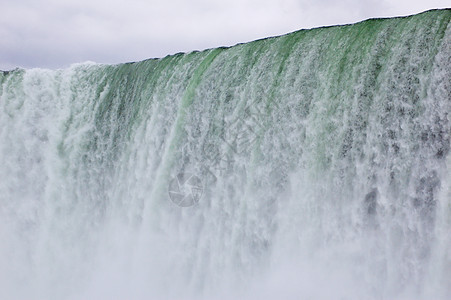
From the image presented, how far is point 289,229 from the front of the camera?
8758 mm

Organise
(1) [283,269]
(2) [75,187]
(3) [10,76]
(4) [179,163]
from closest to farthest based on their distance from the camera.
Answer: (1) [283,269]
(4) [179,163]
(2) [75,187]
(3) [10,76]

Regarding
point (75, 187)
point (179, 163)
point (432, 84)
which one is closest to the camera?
point (432, 84)

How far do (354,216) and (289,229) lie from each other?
965mm

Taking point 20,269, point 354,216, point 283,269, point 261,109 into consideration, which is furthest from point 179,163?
point 20,269

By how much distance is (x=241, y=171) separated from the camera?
9.43 m

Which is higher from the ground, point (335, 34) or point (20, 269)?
point (335, 34)

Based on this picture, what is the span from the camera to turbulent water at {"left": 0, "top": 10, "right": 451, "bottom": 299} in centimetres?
769

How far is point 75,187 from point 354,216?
5477 millimetres

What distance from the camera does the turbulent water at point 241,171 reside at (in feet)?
25.2

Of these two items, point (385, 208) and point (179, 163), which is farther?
point (179, 163)

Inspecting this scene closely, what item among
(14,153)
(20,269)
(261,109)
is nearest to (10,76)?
(14,153)

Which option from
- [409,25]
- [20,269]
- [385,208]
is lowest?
[20,269]

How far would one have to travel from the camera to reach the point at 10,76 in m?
12.8

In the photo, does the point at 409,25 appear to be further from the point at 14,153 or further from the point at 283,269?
the point at 14,153
